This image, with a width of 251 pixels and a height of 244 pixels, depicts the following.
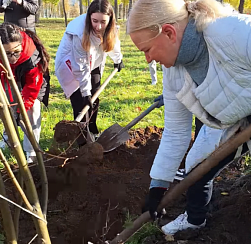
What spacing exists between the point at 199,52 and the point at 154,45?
0.70ft

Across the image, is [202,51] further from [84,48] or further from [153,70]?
[153,70]

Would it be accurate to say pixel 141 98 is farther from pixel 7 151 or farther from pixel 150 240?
pixel 150 240

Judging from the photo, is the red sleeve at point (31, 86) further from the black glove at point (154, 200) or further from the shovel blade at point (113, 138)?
the black glove at point (154, 200)

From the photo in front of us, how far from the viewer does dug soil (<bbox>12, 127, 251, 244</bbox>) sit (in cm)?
238

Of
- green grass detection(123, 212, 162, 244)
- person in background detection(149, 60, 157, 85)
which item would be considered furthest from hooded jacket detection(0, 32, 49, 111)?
person in background detection(149, 60, 157, 85)

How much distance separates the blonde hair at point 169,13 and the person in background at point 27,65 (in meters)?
1.53

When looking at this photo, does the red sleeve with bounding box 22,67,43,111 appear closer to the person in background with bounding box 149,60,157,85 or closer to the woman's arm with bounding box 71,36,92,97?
the woman's arm with bounding box 71,36,92,97

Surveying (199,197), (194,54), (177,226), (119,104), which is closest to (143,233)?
(177,226)

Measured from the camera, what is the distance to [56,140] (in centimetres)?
364

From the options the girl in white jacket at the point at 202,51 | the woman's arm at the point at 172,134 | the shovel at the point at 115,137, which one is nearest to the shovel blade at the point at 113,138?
the shovel at the point at 115,137

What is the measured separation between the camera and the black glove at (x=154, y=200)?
1.88 metres

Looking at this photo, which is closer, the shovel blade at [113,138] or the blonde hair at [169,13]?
the blonde hair at [169,13]

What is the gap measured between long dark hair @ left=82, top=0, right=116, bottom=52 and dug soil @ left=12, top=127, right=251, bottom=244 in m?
1.07

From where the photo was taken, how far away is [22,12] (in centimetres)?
463
